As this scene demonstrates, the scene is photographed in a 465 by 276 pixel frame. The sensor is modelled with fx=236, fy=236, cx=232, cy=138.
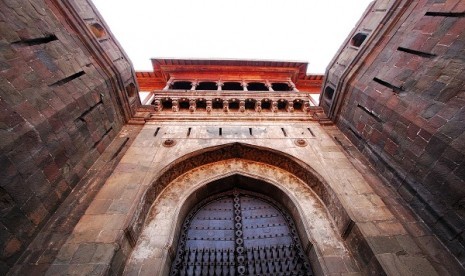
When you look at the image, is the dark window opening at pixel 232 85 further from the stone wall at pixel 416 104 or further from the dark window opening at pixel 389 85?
the dark window opening at pixel 389 85

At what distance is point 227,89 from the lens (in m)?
10.5

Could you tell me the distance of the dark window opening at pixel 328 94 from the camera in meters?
7.96

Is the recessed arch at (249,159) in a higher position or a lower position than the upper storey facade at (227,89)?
lower

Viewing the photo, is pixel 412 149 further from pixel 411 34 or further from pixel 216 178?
pixel 216 178

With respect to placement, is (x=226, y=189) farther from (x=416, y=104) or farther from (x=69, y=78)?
(x=416, y=104)

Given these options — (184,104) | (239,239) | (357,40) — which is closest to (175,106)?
(184,104)

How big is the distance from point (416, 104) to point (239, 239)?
4.43 m

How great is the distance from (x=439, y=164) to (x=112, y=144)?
701cm

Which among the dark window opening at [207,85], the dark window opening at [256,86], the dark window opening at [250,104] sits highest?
the dark window opening at [256,86]

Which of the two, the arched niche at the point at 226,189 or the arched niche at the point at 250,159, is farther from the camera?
the arched niche at the point at 250,159

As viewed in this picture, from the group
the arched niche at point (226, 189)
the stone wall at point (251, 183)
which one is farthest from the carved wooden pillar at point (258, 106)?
the arched niche at point (226, 189)

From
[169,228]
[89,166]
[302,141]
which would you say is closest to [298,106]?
[302,141]

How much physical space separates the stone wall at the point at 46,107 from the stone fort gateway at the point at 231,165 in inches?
1.0

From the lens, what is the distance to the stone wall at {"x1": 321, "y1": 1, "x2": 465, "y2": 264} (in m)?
3.78
